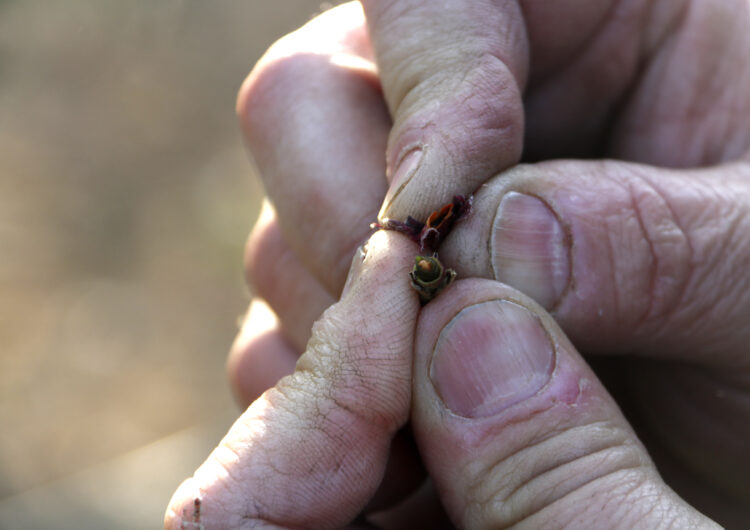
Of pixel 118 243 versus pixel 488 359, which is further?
pixel 118 243

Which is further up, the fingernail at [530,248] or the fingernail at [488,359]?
the fingernail at [530,248]

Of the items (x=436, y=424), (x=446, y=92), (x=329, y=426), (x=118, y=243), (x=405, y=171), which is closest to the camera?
(x=329, y=426)

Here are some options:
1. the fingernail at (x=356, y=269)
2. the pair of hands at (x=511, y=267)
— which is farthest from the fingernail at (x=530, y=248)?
the fingernail at (x=356, y=269)

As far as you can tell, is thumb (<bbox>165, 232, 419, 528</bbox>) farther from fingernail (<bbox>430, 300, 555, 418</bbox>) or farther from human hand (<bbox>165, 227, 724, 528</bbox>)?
fingernail (<bbox>430, 300, 555, 418</bbox>)

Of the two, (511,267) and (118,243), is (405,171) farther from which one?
(118,243)

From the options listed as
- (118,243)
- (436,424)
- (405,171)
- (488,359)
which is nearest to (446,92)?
(405,171)

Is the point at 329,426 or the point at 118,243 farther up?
the point at 329,426

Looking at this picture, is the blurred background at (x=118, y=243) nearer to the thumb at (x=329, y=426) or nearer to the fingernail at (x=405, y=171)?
the thumb at (x=329, y=426)
